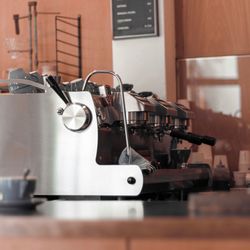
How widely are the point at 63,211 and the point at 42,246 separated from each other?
5.0 inches

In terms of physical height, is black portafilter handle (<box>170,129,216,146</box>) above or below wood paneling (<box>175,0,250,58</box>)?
below

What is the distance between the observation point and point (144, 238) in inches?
42.2

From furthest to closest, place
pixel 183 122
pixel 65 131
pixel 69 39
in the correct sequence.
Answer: pixel 69 39 → pixel 183 122 → pixel 65 131

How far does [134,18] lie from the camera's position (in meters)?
3.14

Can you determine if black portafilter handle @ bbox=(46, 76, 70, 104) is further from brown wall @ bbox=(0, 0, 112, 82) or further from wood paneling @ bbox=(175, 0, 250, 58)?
wood paneling @ bbox=(175, 0, 250, 58)

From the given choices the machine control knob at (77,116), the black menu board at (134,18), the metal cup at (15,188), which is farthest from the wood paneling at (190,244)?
the black menu board at (134,18)

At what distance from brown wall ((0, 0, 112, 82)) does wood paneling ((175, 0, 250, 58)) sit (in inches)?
14.2

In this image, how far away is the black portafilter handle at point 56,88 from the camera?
179 centimetres

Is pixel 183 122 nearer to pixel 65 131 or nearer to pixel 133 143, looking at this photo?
pixel 133 143

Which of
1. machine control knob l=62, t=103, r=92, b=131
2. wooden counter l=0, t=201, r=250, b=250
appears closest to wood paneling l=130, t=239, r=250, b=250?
wooden counter l=0, t=201, r=250, b=250

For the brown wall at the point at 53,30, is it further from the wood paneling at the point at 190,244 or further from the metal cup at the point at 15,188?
the wood paneling at the point at 190,244

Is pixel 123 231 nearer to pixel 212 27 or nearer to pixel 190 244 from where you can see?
pixel 190 244

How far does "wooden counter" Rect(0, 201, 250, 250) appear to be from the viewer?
1.04 m

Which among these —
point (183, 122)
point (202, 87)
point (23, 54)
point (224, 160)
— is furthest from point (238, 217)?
point (23, 54)
